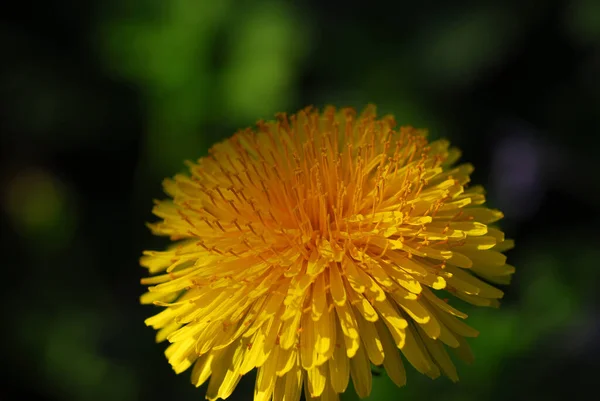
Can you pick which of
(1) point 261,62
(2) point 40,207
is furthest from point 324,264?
(2) point 40,207

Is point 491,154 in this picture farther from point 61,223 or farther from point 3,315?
point 3,315

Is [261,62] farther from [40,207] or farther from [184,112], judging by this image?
[40,207]

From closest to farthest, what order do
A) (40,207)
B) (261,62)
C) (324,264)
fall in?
1. (324,264)
2. (261,62)
3. (40,207)

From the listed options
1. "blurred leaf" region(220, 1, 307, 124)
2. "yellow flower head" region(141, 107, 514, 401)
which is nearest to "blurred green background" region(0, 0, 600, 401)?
"blurred leaf" region(220, 1, 307, 124)

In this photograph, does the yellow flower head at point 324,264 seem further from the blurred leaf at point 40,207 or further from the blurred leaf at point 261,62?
the blurred leaf at point 40,207

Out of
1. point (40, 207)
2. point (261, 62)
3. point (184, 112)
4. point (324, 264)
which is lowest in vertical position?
point (324, 264)

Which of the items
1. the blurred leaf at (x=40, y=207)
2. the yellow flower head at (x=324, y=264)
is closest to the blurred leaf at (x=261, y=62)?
the blurred leaf at (x=40, y=207)

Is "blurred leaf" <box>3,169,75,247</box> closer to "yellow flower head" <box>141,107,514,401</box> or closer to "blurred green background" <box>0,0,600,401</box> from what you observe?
"blurred green background" <box>0,0,600,401</box>
